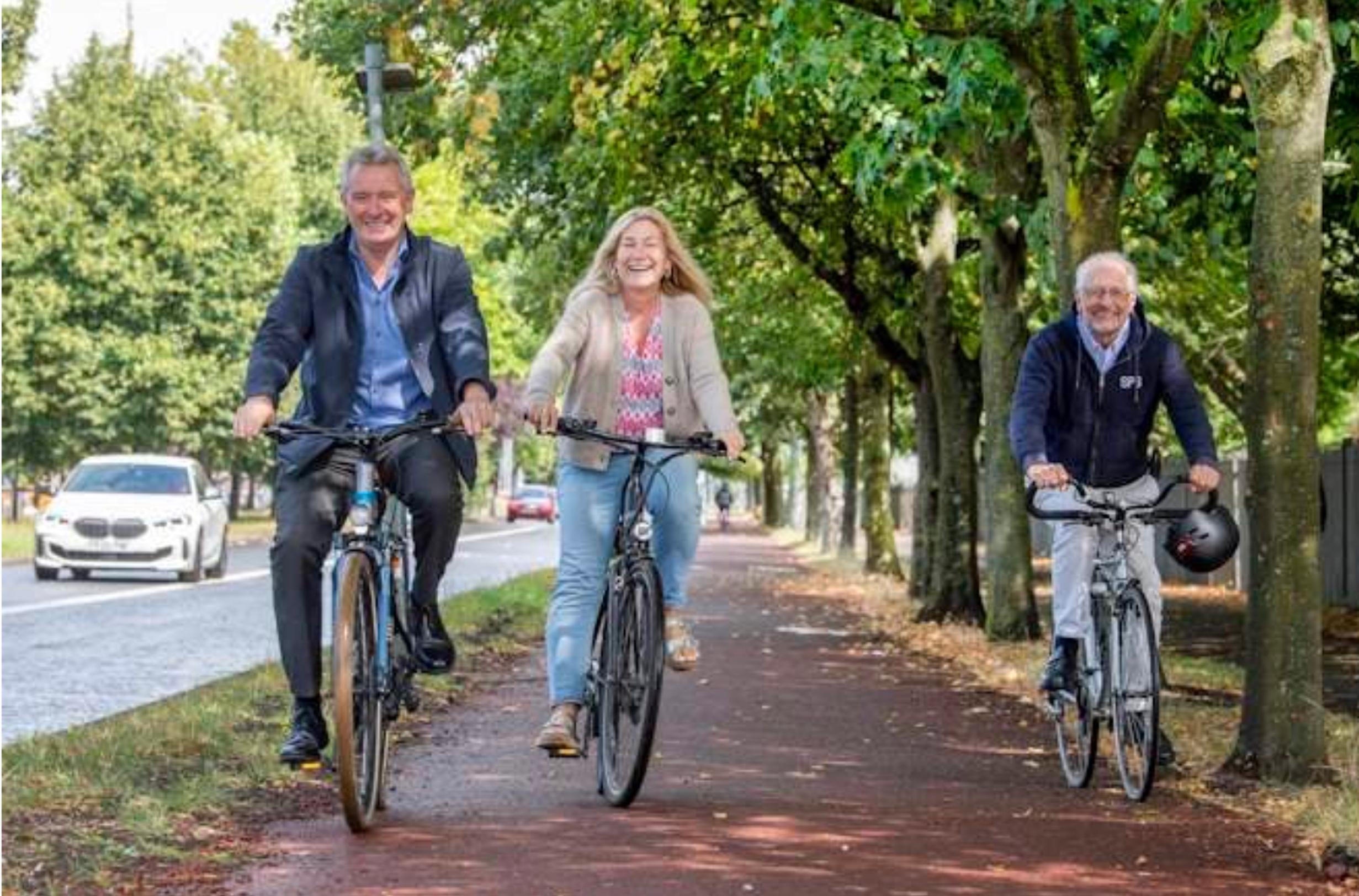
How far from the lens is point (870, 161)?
→ 13.5 meters

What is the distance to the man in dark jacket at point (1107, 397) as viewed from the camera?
28.4 ft

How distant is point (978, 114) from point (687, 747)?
565 cm

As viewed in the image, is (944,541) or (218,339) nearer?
(944,541)

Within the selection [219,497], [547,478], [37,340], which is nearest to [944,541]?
[219,497]

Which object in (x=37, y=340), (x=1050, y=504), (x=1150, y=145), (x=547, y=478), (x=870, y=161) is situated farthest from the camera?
(x=547, y=478)

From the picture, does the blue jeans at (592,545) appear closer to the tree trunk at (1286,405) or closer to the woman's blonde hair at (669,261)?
the woman's blonde hair at (669,261)

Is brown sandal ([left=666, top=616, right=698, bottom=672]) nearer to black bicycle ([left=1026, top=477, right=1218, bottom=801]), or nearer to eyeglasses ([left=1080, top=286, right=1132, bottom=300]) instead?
black bicycle ([left=1026, top=477, right=1218, bottom=801])

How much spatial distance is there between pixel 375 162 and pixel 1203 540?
3.66 m

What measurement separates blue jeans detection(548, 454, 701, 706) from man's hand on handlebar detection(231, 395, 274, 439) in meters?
1.34

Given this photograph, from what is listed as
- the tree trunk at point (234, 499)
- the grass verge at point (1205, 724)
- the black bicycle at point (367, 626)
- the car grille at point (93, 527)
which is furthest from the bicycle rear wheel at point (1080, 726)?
the tree trunk at point (234, 499)

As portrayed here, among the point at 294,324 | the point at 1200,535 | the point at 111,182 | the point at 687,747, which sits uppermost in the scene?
the point at 111,182

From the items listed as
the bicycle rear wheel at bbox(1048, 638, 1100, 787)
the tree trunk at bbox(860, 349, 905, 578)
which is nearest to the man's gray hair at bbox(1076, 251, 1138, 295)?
the bicycle rear wheel at bbox(1048, 638, 1100, 787)

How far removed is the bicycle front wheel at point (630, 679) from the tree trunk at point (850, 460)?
3270cm

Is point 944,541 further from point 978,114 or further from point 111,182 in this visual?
point 111,182
